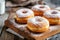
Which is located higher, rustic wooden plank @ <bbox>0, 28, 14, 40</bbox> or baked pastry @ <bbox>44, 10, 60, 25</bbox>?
baked pastry @ <bbox>44, 10, 60, 25</bbox>

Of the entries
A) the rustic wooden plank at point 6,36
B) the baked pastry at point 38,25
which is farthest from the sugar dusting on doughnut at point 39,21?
the rustic wooden plank at point 6,36

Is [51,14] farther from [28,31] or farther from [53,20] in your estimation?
[28,31]

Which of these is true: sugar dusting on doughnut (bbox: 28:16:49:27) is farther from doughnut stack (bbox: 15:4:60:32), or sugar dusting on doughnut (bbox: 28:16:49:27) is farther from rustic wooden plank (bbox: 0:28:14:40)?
rustic wooden plank (bbox: 0:28:14:40)

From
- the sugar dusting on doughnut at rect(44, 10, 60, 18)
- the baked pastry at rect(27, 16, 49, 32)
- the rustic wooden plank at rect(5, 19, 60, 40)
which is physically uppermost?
the sugar dusting on doughnut at rect(44, 10, 60, 18)

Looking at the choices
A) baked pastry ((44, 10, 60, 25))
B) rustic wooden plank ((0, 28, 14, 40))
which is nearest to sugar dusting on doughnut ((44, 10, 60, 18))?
baked pastry ((44, 10, 60, 25))

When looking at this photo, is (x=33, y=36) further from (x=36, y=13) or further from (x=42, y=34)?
(x=36, y=13)

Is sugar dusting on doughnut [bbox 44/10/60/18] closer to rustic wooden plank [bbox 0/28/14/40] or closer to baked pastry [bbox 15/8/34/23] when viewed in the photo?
baked pastry [bbox 15/8/34/23]

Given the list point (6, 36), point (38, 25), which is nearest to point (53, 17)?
point (38, 25)

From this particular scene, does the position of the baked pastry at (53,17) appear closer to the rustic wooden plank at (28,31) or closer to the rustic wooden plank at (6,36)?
the rustic wooden plank at (28,31)

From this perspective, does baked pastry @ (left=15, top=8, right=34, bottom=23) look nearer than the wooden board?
No
